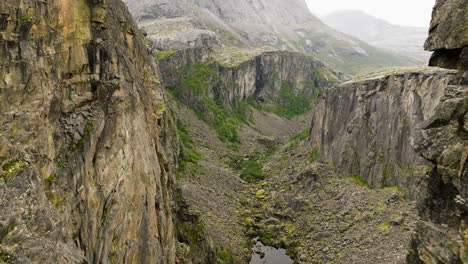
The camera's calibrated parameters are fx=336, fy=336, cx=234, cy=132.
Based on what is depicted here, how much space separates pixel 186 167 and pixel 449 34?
55146 millimetres

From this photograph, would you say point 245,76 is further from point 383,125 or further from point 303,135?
point 383,125

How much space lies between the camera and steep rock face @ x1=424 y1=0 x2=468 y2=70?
1742cm

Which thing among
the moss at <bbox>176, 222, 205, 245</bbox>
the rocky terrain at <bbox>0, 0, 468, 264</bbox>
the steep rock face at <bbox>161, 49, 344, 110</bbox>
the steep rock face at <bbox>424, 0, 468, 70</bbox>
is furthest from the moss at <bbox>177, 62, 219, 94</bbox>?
the steep rock face at <bbox>424, 0, 468, 70</bbox>

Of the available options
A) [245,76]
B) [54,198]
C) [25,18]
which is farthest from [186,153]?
[245,76]

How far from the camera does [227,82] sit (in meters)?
129

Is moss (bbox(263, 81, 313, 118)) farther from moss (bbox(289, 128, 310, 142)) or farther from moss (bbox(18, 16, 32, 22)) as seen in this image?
moss (bbox(18, 16, 32, 22))

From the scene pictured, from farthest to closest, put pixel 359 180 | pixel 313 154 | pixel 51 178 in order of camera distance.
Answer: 1. pixel 313 154
2. pixel 359 180
3. pixel 51 178

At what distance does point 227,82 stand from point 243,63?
15102 millimetres

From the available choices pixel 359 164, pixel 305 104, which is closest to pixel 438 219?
pixel 359 164

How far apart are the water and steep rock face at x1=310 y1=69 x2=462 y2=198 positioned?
17925mm

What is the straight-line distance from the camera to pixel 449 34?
1808 cm

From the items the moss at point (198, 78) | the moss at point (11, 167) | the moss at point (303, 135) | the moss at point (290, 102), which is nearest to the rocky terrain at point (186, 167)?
the moss at point (11, 167)

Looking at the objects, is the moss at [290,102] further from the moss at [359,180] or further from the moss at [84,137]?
the moss at [84,137]

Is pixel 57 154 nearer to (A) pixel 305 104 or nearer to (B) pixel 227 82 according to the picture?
(B) pixel 227 82
